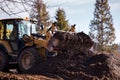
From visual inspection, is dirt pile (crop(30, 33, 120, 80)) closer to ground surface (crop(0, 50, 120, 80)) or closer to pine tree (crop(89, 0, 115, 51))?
ground surface (crop(0, 50, 120, 80))

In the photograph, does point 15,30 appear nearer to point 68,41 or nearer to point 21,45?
point 21,45

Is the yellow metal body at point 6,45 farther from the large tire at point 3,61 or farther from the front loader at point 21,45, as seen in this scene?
the large tire at point 3,61

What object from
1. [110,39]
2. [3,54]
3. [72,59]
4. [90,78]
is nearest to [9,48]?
[3,54]

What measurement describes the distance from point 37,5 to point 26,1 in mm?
291

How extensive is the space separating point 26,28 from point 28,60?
171 centimetres

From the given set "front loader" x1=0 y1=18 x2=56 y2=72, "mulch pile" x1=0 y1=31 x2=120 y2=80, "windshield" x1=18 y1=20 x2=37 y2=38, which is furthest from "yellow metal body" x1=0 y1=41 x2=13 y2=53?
"mulch pile" x1=0 y1=31 x2=120 y2=80

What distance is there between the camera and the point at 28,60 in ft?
54.4

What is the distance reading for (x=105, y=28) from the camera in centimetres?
5281

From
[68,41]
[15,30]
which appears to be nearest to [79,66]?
[68,41]

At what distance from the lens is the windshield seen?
17.1 m

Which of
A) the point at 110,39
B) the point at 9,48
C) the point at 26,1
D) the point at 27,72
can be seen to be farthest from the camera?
the point at 110,39

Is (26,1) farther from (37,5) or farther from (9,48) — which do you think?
(9,48)

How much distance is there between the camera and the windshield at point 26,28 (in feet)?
56.1

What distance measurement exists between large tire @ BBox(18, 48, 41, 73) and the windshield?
1.02m
